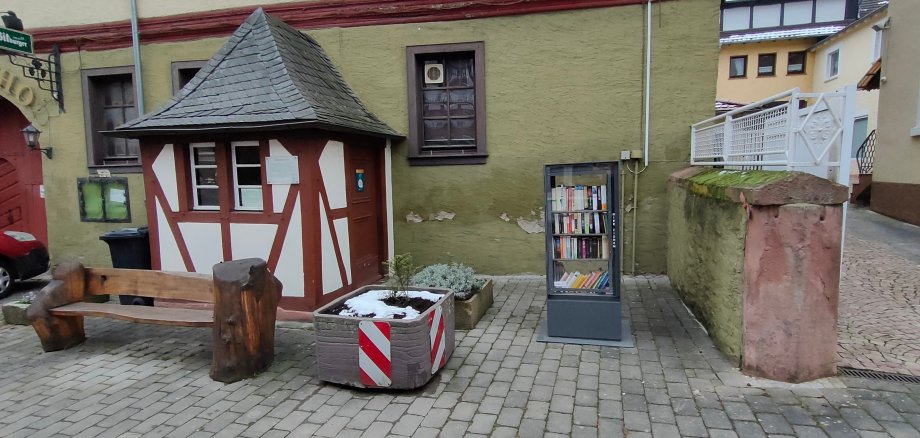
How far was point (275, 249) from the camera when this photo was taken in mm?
5469

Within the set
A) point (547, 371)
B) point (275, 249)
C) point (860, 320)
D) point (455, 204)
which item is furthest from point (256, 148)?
point (860, 320)

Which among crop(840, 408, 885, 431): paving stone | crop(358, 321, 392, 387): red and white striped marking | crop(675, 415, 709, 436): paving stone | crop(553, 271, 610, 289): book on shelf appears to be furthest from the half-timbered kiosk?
crop(840, 408, 885, 431): paving stone

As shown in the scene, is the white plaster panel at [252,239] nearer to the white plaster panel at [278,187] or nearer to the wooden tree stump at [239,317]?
the white plaster panel at [278,187]

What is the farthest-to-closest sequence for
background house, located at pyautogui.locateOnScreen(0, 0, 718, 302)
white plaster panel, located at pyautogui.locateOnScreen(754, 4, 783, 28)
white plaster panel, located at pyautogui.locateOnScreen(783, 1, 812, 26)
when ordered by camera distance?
white plaster panel, located at pyautogui.locateOnScreen(754, 4, 783, 28) → white plaster panel, located at pyautogui.locateOnScreen(783, 1, 812, 26) → background house, located at pyautogui.locateOnScreen(0, 0, 718, 302)

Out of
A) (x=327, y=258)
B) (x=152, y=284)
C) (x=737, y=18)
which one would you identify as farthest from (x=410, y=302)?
(x=737, y=18)

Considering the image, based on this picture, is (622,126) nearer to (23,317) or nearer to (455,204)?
(455,204)

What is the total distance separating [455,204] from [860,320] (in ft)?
16.4

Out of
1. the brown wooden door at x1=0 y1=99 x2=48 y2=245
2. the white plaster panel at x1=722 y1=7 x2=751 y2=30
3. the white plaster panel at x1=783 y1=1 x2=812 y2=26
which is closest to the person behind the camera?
the brown wooden door at x1=0 y1=99 x2=48 y2=245

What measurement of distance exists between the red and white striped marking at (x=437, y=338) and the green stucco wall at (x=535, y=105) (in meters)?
3.45

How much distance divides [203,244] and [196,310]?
1432mm

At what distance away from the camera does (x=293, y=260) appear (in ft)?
17.8

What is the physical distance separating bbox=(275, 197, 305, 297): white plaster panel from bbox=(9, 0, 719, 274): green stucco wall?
2.30 meters

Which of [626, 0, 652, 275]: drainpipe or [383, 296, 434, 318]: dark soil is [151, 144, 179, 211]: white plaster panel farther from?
[626, 0, 652, 275]: drainpipe

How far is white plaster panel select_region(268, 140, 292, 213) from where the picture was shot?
5340 millimetres
